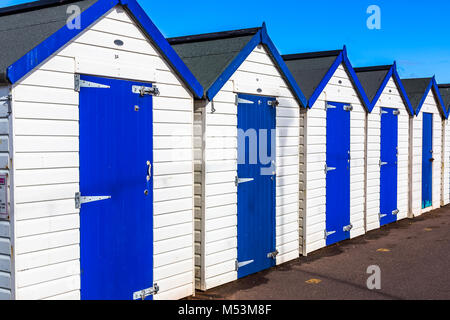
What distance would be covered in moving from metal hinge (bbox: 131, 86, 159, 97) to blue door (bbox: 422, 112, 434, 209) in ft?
30.6

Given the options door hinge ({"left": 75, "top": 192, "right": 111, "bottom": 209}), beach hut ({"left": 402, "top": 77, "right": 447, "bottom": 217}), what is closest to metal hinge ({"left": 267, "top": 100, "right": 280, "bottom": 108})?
door hinge ({"left": 75, "top": 192, "right": 111, "bottom": 209})

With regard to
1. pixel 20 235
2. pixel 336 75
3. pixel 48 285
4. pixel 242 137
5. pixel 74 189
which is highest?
pixel 336 75

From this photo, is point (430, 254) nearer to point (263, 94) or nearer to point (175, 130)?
point (263, 94)

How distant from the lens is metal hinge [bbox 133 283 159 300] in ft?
18.6

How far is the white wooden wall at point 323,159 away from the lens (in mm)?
8805

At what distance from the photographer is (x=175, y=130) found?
6148mm

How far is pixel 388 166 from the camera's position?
38.1ft

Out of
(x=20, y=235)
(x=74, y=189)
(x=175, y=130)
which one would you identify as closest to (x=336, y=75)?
(x=175, y=130)

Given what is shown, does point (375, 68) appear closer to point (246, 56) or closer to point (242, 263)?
point (246, 56)

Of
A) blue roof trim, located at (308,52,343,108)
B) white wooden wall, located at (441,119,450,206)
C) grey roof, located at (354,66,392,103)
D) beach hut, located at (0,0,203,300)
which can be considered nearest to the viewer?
beach hut, located at (0,0,203,300)

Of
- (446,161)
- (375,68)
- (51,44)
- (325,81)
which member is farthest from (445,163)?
(51,44)

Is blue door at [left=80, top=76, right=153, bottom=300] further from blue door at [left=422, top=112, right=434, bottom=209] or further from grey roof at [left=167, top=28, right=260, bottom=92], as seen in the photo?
blue door at [left=422, top=112, right=434, bottom=209]

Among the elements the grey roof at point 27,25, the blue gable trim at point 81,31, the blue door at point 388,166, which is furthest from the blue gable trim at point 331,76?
the grey roof at point 27,25
